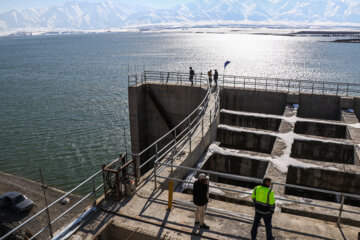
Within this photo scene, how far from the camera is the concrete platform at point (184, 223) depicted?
821cm

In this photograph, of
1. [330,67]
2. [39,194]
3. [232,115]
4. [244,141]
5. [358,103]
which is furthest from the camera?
[330,67]

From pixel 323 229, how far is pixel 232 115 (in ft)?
43.6

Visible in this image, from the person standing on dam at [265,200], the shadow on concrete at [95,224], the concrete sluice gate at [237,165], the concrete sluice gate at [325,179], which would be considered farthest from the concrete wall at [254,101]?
the shadow on concrete at [95,224]

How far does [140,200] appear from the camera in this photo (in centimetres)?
979

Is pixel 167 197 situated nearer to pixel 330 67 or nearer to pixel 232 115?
pixel 232 115

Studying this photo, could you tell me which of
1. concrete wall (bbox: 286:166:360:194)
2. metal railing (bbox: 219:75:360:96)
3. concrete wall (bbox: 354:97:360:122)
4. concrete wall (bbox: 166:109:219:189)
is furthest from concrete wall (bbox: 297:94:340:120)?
concrete wall (bbox: 286:166:360:194)

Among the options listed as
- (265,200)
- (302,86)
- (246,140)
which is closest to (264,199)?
(265,200)

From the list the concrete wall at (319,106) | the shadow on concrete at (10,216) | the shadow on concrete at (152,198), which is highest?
the concrete wall at (319,106)

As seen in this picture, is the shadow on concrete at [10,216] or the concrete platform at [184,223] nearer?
the concrete platform at [184,223]

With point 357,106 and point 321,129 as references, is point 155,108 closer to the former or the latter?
point 321,129

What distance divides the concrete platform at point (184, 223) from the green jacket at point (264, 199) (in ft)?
3.72

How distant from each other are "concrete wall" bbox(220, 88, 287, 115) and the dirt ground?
45.0ft

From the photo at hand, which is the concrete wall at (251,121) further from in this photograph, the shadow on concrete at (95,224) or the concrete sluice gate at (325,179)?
the shadow on concrete at (95,224)

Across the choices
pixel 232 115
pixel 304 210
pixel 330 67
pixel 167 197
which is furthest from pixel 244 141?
pixel 330 67
